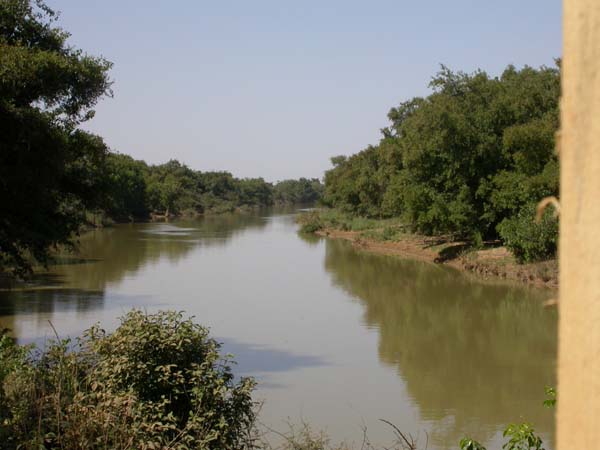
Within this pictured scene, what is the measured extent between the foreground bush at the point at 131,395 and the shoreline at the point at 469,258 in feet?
65.9

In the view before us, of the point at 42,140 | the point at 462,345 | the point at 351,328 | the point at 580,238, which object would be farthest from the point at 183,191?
the point at 580,238

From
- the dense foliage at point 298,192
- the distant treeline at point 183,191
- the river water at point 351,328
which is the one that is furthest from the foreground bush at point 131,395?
the dense foliage at point 298,192

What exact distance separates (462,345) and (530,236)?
1031 cm

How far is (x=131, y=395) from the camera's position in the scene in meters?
5.34

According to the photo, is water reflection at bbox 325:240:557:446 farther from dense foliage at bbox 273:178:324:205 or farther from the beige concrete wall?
dense foliage at bbox 273:178:324:205

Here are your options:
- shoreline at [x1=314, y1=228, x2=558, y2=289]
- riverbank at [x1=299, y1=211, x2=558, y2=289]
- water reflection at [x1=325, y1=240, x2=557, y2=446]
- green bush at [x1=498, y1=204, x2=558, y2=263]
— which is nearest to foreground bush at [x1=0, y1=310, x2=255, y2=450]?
water reflection at [x1=325, y1=240, x2=557, y2=446]

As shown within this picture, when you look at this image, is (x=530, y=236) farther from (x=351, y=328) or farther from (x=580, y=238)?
(x=580, y=238)

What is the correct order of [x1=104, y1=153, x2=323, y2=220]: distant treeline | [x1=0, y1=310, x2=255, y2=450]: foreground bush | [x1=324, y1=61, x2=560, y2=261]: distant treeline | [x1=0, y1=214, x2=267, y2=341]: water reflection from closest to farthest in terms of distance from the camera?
[x1=0, y1=310, x2=255, y2=450]: foreground bush
[x1=0, y1=214, x2=267, y2=341]: water reflection
[x1=324, y1=61, x2=560, y2=261]: distant treeline
[x1=104, y1=153, x2=323, y2=220]: distant treeline

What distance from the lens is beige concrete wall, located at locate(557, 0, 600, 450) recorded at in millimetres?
847

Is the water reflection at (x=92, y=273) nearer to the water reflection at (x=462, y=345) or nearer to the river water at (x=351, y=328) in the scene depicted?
the river water at (x=351, y=328)

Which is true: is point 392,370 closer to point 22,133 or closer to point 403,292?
point 22,133

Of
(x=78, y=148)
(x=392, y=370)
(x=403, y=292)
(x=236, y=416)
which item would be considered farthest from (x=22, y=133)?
(x=403, y=292)

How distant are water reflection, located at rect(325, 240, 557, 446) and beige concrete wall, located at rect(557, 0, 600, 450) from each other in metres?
4.62

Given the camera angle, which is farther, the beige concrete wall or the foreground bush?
the foreground bush
